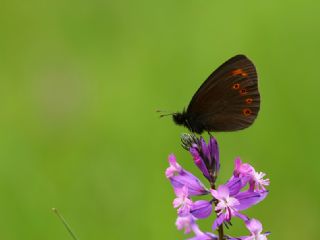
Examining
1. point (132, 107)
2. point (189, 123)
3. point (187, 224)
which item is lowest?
point (132, 107)

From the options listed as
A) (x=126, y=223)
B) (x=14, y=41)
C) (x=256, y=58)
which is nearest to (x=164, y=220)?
(x=126, y=223)

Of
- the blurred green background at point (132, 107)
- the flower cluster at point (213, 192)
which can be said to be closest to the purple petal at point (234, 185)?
the flower cluster at point (213, 192)

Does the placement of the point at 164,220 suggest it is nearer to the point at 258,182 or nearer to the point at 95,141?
the point at 95,141

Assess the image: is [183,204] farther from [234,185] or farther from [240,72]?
[240,72]

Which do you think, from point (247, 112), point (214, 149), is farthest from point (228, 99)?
point (214, 149)

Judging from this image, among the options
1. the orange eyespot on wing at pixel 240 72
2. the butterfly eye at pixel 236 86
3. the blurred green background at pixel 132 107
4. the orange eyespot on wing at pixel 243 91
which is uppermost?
the orange eyespot on wing at pixel 240 72

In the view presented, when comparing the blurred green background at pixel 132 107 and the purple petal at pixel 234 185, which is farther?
the blurred green background at pixel 132 107

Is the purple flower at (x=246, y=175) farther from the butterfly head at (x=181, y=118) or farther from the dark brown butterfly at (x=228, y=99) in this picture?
the butterfly head at (x=181, y=118)
